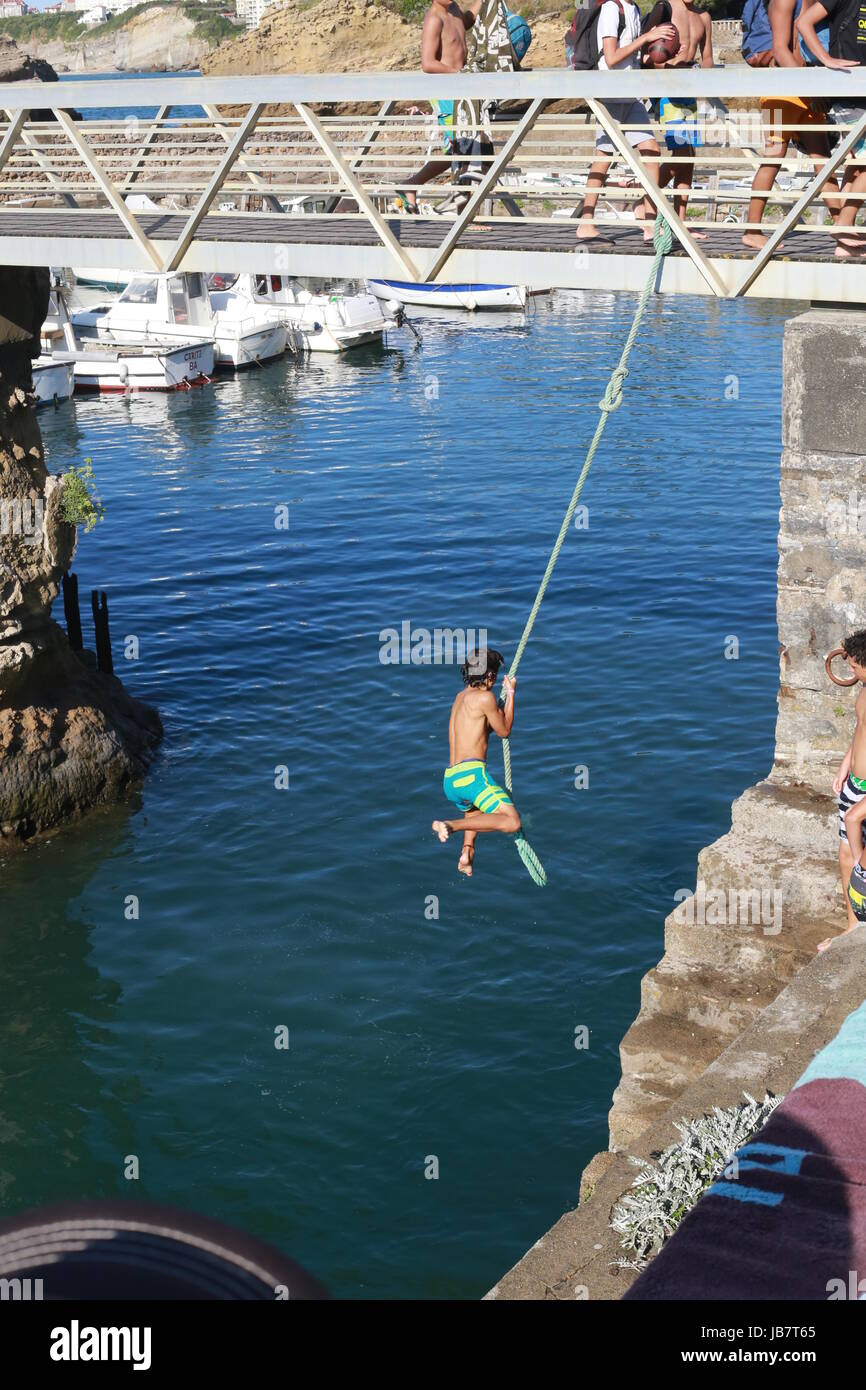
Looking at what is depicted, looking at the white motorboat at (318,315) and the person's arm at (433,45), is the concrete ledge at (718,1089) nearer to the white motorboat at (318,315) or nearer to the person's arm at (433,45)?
the person's arm at (433,45)

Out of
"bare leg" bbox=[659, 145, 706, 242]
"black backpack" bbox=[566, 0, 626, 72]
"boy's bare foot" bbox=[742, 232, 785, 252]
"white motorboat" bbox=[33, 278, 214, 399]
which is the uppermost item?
"white motorboat" bbox=[33, 278, 214, 399]

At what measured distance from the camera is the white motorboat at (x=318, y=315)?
4400 centimetres

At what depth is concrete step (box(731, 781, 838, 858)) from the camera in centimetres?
933

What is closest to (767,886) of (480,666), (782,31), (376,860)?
(480,666)

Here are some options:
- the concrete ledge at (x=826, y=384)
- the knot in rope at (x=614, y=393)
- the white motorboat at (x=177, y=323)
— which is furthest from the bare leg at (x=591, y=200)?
the white motorboat at (x=177, y=323)

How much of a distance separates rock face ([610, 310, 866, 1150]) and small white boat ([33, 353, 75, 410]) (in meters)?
32.0

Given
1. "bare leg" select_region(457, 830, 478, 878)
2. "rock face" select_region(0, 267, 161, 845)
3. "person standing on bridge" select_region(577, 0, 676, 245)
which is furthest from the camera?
"rock face" select_region(0, 267, 161, 845)

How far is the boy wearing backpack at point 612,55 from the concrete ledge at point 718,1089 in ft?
→ 18.9

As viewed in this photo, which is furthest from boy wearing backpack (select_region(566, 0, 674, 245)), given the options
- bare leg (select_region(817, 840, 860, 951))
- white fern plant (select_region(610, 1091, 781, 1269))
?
white fern plant (select_region(610, 1091, 781, 1269))

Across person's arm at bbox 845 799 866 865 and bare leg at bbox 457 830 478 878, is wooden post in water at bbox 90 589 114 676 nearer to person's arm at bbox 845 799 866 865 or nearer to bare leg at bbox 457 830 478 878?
bare leg at bbox 457 830 478 878

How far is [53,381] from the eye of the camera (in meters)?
38.8

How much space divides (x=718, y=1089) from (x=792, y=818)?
2763 millimetres
